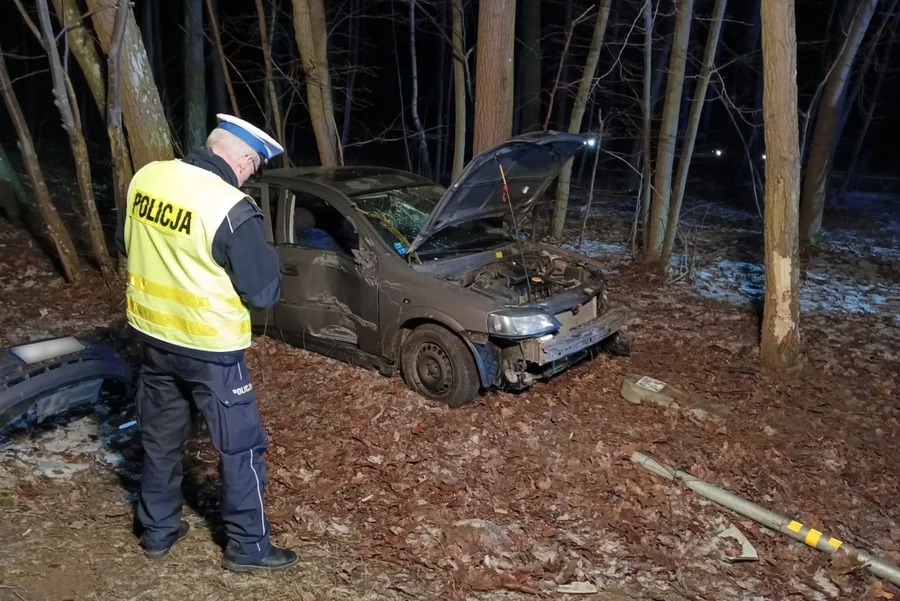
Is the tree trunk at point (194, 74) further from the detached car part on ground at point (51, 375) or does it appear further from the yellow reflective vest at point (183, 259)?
the yellow reflective vest at point (183, 259)

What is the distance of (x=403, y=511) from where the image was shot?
3986 mm

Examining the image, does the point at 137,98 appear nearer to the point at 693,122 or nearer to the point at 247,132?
the point at 247,132

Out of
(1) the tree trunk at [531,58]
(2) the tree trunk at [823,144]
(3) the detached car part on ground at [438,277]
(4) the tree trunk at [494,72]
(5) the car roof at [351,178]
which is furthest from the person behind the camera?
(1) the tree trunk at [531,58]

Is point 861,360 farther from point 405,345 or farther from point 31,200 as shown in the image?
point 31,200

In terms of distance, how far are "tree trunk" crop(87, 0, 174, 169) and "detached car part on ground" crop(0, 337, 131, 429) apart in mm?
3090

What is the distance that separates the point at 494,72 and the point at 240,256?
17.7 ft

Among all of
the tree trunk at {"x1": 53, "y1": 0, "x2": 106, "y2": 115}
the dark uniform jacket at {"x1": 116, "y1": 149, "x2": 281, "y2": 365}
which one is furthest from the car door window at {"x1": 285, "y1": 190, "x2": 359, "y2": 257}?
the tree trunk at {"x1": 53, "y1": 0, "x2": 106, "y2": 115}

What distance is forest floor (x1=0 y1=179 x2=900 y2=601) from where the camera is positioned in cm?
341

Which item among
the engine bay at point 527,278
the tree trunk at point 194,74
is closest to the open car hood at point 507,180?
the engine bay at point 527,278

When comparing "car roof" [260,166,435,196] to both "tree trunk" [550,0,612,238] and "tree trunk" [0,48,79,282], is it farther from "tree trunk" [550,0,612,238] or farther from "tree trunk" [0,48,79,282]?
"tree trunk" [550,0,612,238]

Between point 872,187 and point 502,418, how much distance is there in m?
19.6

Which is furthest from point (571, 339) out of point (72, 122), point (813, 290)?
point (72, 122)

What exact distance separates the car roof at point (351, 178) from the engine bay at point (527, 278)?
1.26 m

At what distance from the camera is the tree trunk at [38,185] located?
7.42 metres
